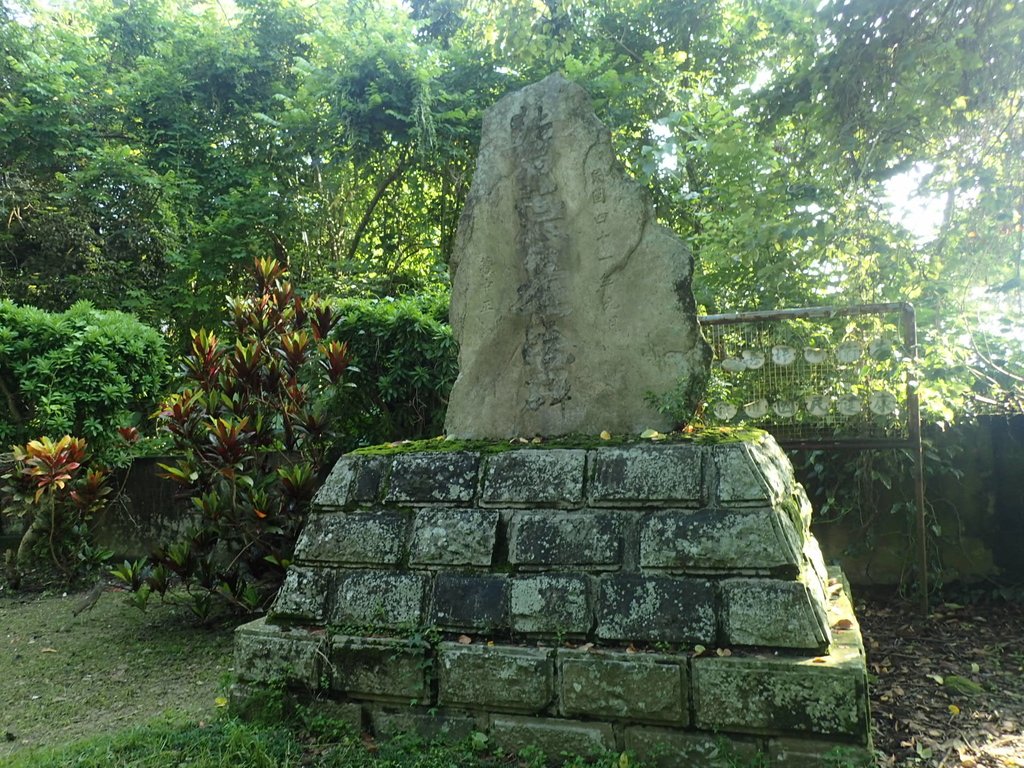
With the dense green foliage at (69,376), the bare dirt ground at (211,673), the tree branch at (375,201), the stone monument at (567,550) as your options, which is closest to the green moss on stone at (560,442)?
the stone monument at (567,550)

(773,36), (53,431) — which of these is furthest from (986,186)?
(53,431)

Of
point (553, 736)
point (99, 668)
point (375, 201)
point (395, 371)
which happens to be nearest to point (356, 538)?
point (553, 736)

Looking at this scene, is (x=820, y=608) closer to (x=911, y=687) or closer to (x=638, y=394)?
(x=638, y=394)

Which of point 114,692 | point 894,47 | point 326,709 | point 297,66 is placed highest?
point 297,66

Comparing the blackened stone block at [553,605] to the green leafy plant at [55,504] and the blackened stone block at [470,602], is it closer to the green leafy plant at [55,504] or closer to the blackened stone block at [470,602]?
the blackened stone block at [470,602]

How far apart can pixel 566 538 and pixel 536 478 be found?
0.90 ft

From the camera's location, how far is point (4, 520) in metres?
6.62

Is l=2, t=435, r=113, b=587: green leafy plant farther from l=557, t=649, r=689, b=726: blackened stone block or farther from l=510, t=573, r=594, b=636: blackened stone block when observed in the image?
l=557, t=649, r=689, b=726: blackened stone block

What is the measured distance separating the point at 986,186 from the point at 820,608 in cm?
337

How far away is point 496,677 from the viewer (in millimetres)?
2596

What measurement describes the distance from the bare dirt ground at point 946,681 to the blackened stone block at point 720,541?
863mm

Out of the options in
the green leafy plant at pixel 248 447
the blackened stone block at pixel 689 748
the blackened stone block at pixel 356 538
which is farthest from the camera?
the green leafy plant at pixel 248 447

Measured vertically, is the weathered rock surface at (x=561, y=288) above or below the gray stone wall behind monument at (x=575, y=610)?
above

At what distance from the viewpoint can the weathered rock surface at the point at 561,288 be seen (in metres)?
3.14
